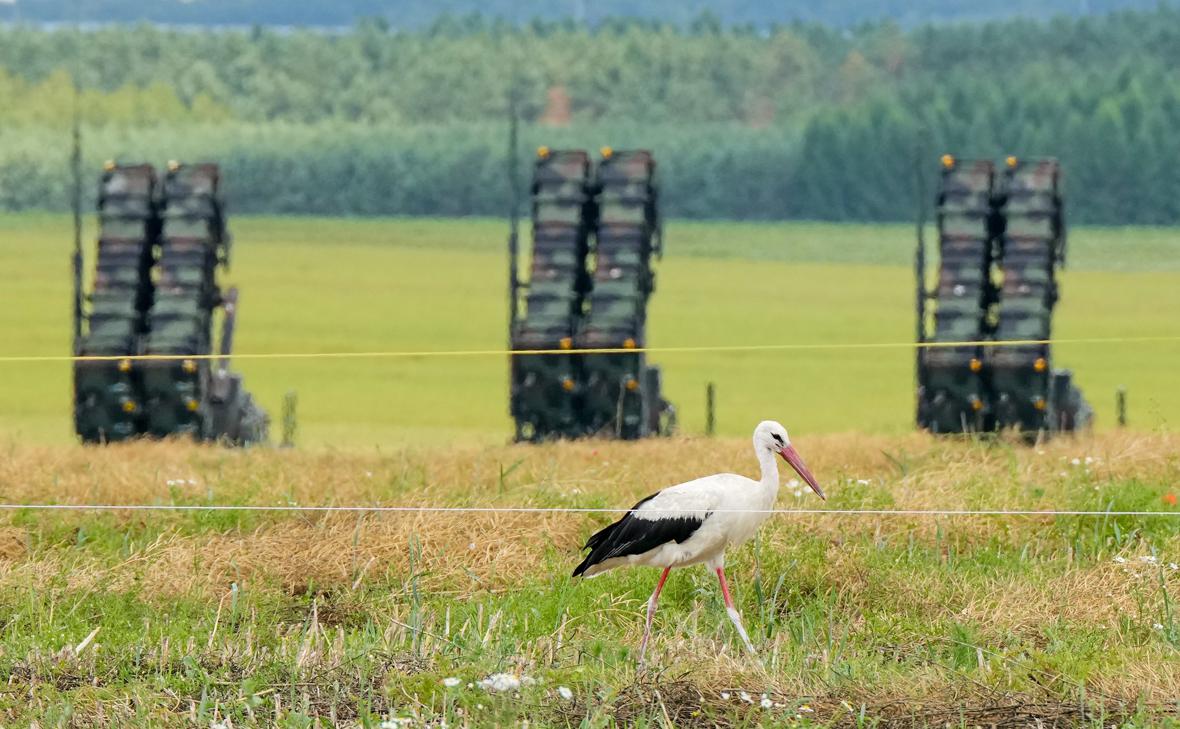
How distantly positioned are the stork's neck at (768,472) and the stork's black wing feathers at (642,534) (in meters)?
0.28

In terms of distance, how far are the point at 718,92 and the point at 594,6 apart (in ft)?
9.75

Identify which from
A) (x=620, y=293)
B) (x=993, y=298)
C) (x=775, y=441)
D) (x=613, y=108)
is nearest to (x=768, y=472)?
(x=775, y=441)

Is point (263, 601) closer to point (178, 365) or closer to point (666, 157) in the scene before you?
point (178, 365)

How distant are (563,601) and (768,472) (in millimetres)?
1315

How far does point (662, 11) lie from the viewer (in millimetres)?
35781

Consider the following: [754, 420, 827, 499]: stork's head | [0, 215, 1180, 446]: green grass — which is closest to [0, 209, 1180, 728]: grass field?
[754, 420, 827, 499]: stork's head

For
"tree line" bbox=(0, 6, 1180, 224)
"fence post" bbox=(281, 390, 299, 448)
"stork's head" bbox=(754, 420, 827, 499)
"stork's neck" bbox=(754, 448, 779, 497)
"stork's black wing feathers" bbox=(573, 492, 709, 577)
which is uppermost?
"tree line" bbox=(0, 6, 1180, 224)

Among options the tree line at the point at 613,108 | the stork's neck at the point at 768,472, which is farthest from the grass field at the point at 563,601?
the tree line at the point at 613,108

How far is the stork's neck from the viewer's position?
7.58 m

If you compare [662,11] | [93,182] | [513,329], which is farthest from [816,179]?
[513,329]

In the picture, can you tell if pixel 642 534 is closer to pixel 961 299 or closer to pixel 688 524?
pixel 688 524

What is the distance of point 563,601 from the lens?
332 inches

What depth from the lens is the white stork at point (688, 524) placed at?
295 inches

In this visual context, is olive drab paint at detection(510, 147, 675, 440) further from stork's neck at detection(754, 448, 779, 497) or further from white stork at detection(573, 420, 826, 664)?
white stork at detection(573, 420, 826, 664)
